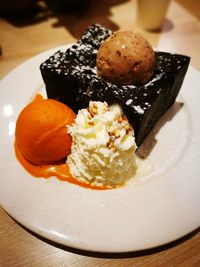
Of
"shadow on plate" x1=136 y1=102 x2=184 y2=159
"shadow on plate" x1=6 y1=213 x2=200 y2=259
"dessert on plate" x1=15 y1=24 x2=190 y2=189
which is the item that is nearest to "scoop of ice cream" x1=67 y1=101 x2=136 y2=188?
"dessert on plate" x1=15 y1=24 x2=190 y2=189

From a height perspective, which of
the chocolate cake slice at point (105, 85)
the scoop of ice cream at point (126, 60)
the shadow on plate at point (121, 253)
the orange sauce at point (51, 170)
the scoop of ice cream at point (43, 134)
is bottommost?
the shadow on plate at point (121, 253)

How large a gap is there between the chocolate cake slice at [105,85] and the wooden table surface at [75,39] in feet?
1.48

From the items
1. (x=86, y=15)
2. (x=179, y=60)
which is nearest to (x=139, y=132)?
(x=179, y=60)

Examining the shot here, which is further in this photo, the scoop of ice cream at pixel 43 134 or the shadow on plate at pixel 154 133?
the shadow on plate at pixel 154 133

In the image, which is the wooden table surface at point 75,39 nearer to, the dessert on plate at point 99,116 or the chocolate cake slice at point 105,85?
the dessert on plate at point 99,116

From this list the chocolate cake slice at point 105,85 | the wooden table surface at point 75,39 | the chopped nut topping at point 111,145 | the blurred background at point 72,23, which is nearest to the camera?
the wooden table surface at point 75,39

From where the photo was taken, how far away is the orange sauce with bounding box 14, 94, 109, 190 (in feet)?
3.56

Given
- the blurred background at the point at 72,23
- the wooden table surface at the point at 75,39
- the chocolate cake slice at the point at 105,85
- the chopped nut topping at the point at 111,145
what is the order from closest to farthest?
the wooden table surface at the point at 75,39 < the chopped nut topping at the point at 111,145 < the chocolate cake slice at the point at 105,85 < the blurred background at the point at 72,23

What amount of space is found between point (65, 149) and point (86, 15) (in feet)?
4.35

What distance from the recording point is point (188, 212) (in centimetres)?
96

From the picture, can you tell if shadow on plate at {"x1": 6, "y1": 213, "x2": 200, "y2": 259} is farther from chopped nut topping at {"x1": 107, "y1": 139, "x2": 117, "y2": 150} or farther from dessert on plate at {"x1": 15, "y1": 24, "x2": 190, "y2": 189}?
chopped nut topping at {"x1": 107, "y1": 139, "x2": 117, "y2": 150}

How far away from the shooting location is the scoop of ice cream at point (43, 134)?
111 cm

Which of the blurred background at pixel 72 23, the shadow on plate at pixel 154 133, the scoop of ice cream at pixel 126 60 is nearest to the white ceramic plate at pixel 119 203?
the shadow on plate at pixel 154 133

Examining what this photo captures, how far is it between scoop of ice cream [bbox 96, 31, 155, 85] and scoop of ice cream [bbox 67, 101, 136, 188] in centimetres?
14
